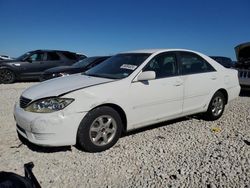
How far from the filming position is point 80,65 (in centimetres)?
1039

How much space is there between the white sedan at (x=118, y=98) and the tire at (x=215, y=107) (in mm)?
16

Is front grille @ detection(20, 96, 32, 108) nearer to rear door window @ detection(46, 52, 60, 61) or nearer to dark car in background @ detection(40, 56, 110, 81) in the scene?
dark car in background @ detection(40, 56, 110, 81)

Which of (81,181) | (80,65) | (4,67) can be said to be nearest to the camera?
(81,181)

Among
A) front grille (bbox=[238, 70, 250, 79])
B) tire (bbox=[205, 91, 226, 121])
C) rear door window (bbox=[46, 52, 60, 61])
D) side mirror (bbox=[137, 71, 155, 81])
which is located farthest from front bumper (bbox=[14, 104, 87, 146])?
rear door window (bbox=[46, 52, 60, 61])

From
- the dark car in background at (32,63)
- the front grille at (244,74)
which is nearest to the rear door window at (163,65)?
the front grille at (244,74)

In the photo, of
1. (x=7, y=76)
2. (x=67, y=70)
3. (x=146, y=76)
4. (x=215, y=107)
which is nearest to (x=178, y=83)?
(x=146, y=76)

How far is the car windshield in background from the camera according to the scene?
4463 mm

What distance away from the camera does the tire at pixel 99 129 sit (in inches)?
147

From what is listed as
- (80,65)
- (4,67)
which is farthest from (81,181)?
(4,67)

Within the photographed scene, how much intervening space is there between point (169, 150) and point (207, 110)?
191cm

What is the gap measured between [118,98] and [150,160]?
100 centimetres

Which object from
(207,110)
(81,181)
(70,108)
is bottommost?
(81,181)

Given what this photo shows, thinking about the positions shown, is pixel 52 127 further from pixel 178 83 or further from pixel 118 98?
pixel 178 83

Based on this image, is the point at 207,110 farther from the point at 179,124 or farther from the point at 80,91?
the point at 80,91
